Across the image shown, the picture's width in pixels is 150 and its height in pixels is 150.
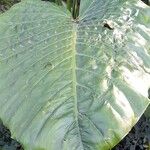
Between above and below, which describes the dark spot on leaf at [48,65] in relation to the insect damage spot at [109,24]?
below

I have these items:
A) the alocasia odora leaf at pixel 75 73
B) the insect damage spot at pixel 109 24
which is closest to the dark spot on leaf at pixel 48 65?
the alocasia odora leaf at pixel 75 73

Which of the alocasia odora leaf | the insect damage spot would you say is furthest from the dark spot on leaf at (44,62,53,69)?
the insect damage spot

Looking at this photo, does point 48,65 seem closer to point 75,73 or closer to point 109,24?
point 75,73

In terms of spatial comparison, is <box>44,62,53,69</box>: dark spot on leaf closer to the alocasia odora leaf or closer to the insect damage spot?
the alocasia odora leaf

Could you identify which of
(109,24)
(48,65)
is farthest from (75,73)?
(109,24)

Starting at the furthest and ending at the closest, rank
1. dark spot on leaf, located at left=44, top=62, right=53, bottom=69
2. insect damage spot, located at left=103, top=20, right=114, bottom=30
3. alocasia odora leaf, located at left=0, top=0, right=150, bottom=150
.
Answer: insect damage spot, located at left=103, top=20, right=114, bottom=30
dark spot on leaf, located at left=44, top=62, right=53, bottom=69
alocasia odora leaf, located at left=0, top=0, right=150, bottom=150

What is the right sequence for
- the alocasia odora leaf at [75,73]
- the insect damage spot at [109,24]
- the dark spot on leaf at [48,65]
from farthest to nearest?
1. the insect damage spot at [109,24]
2. the dark spot on leaf at [48,65]
3. the alocasia odora leaf at [75,73]

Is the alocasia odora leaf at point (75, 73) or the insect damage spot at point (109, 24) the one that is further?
the insect damage spot at point (109, 24)

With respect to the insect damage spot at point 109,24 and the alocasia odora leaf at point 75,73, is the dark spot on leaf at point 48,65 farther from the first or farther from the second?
the insect damage spot at point 109,24
